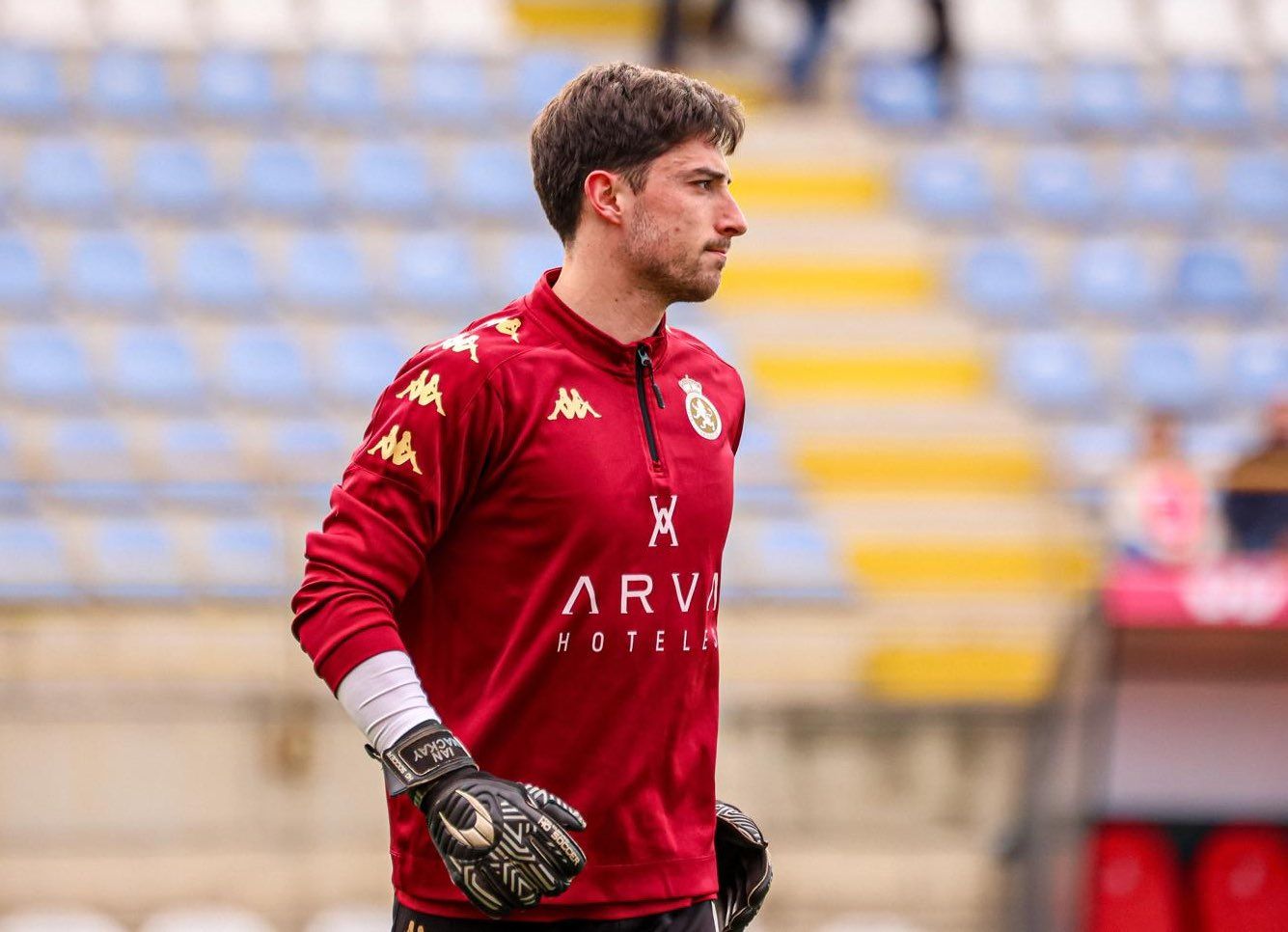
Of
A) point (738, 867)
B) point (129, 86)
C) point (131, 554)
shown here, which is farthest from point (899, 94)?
point (738, 867)

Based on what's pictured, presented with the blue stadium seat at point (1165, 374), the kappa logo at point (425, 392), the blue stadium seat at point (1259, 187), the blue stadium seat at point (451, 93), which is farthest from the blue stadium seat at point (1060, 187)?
the kappa logo at point (425, 392)

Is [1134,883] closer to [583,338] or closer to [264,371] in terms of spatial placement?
[583,338]

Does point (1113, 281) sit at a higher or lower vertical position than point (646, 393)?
lower

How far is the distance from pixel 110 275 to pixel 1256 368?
640cm

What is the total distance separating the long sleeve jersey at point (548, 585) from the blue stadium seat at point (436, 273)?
8579 mm

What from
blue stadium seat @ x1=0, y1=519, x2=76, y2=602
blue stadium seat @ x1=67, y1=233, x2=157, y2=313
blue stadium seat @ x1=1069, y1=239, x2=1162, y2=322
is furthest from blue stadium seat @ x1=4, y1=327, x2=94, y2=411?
blue stadium seat @ x1=1069, y1=239, x2=1162, y2=322

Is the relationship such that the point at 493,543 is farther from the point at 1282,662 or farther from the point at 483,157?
the point at 483,157

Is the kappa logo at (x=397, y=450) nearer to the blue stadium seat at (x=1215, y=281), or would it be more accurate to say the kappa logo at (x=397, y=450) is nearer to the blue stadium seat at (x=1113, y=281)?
the blue stadium seat at (x=1113, y=281)

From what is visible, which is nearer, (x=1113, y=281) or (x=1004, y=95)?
(x=1113, y=281)

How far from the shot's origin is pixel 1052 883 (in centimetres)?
636

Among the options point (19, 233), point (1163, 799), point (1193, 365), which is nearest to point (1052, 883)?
point (1163, 799)

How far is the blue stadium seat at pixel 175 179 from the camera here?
37.8ft

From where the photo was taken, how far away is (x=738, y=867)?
2885mm

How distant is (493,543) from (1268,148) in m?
11.2
